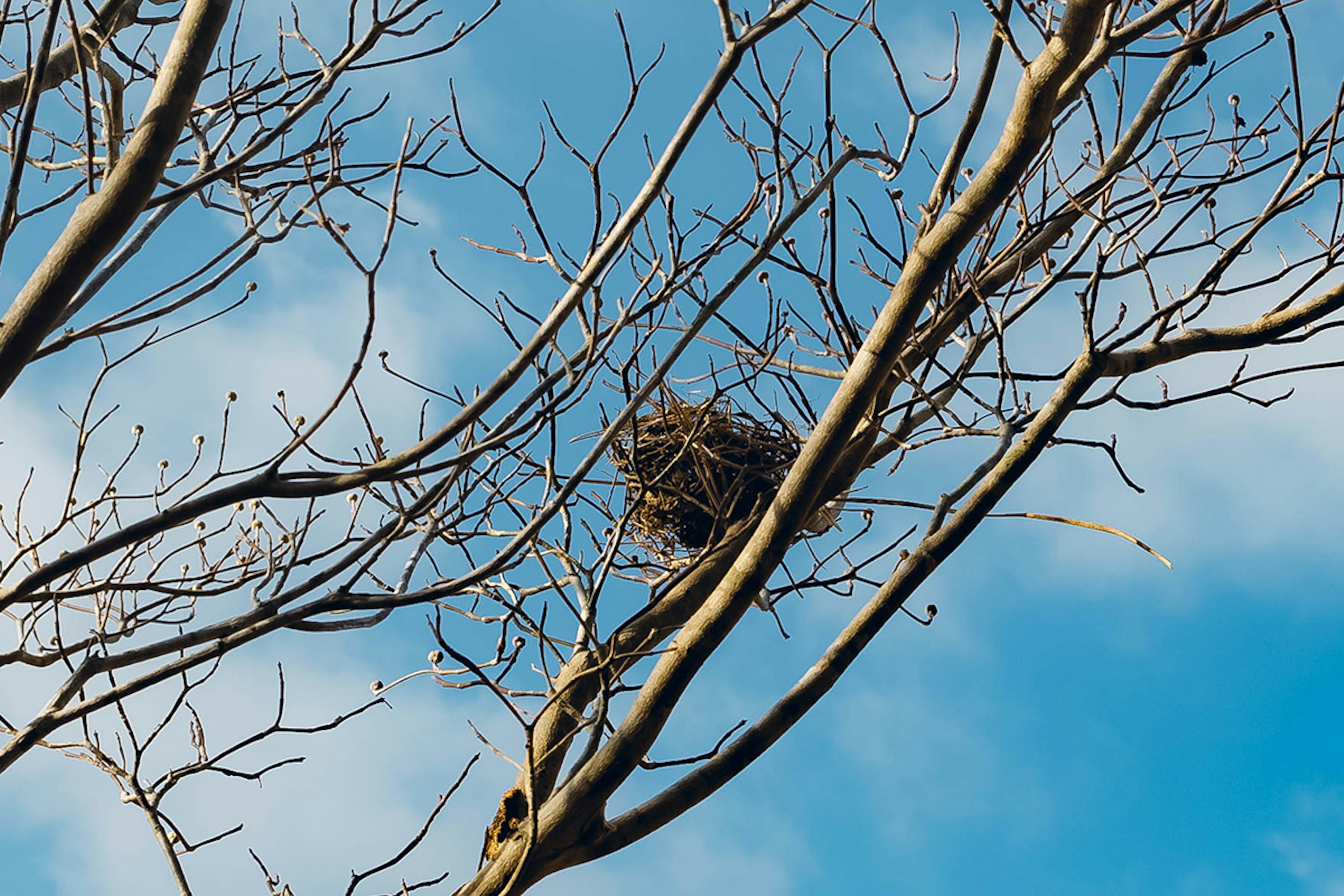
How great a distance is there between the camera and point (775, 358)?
3.64 meters

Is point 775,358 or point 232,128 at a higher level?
point 232,128

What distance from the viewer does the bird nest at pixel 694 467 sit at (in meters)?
3.43

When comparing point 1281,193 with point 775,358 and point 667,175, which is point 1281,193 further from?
point 667,175

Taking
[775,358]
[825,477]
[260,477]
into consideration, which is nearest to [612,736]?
[825,477]

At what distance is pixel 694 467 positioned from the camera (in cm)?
350

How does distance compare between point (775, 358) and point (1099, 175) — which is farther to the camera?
point (775, 358)

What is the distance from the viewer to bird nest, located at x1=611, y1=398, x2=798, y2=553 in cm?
343

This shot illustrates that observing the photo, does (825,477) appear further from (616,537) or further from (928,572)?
(616,537)

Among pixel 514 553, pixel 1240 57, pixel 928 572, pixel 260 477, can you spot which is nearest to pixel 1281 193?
pixel 1240 57

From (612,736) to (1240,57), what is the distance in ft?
9.02

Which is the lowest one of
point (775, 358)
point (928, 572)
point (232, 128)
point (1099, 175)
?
point (928, 572)

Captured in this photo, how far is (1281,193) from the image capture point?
9.00ft

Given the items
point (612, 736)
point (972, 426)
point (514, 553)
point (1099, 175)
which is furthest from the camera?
point (1099, 175)

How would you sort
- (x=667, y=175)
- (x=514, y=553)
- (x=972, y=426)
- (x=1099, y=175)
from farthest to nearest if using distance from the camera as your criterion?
(x=1099, y=175)
(x=972, y=426)
(x=514, y=553)
(x=667, y=175)
